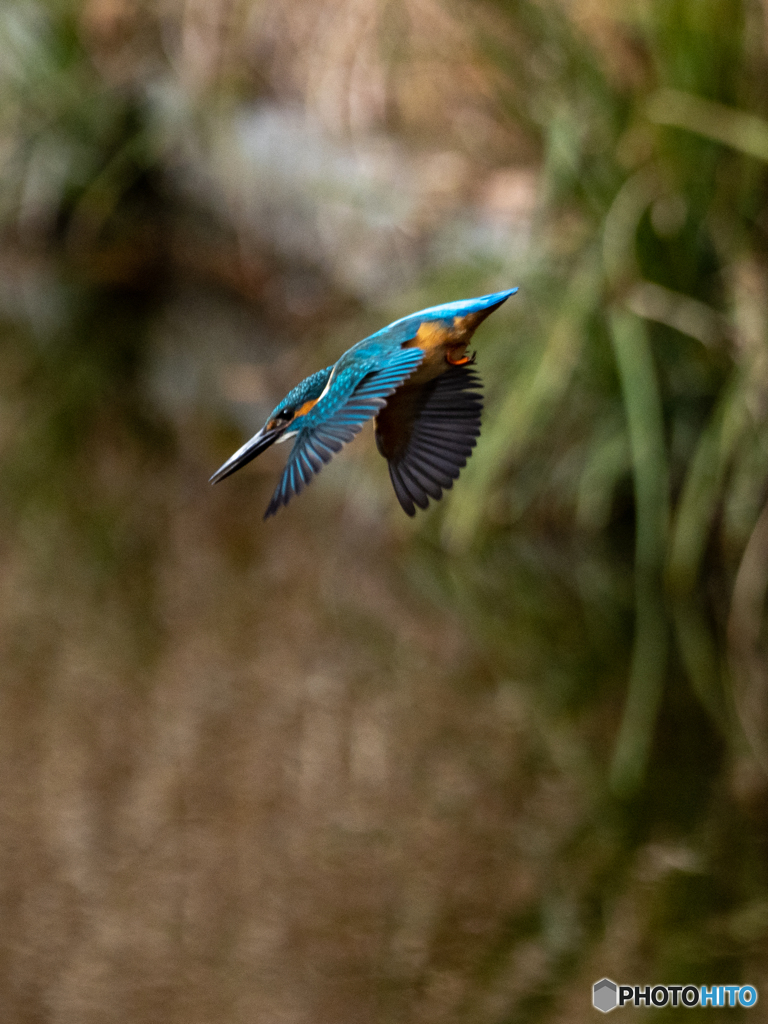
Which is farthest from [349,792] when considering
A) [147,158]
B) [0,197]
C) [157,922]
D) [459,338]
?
[0,197]

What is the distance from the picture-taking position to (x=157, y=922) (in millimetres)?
1204

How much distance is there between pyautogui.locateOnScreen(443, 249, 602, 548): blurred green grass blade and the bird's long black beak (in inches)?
57.4

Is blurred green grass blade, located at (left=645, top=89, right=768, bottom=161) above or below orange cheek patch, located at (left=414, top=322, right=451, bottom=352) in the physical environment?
above

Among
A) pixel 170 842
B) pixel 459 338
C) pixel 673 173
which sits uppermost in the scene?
pixel 673 173

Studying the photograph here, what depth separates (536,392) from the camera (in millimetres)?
1768

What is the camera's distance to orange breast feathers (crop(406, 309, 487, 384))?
0.25 m

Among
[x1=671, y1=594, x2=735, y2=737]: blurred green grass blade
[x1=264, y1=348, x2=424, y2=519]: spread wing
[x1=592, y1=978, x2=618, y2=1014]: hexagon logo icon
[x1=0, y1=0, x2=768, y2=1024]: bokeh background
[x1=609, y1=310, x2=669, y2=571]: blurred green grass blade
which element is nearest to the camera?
[x1=264, y1=348, x2=424, y2=519]: spread wing

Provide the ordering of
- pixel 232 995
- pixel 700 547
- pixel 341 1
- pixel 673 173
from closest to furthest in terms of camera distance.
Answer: pixel 232 995, pixel 673 173, pixel 700 547, pixel 341 1

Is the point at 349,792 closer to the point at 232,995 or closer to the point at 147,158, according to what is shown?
the point at 232,995

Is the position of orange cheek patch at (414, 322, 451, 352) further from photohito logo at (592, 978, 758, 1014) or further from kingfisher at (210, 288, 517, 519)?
photohito logo at (592, 978, 758, 1014)

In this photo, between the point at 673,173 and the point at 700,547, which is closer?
the point at 673,173

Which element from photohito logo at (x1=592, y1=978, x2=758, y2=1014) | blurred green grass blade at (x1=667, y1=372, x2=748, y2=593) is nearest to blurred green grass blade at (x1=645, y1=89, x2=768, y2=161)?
blurred green grass blade at (x1=667, y1=372, x2=748, y2=593)

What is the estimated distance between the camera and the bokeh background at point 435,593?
1.19 m

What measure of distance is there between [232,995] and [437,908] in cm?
22
